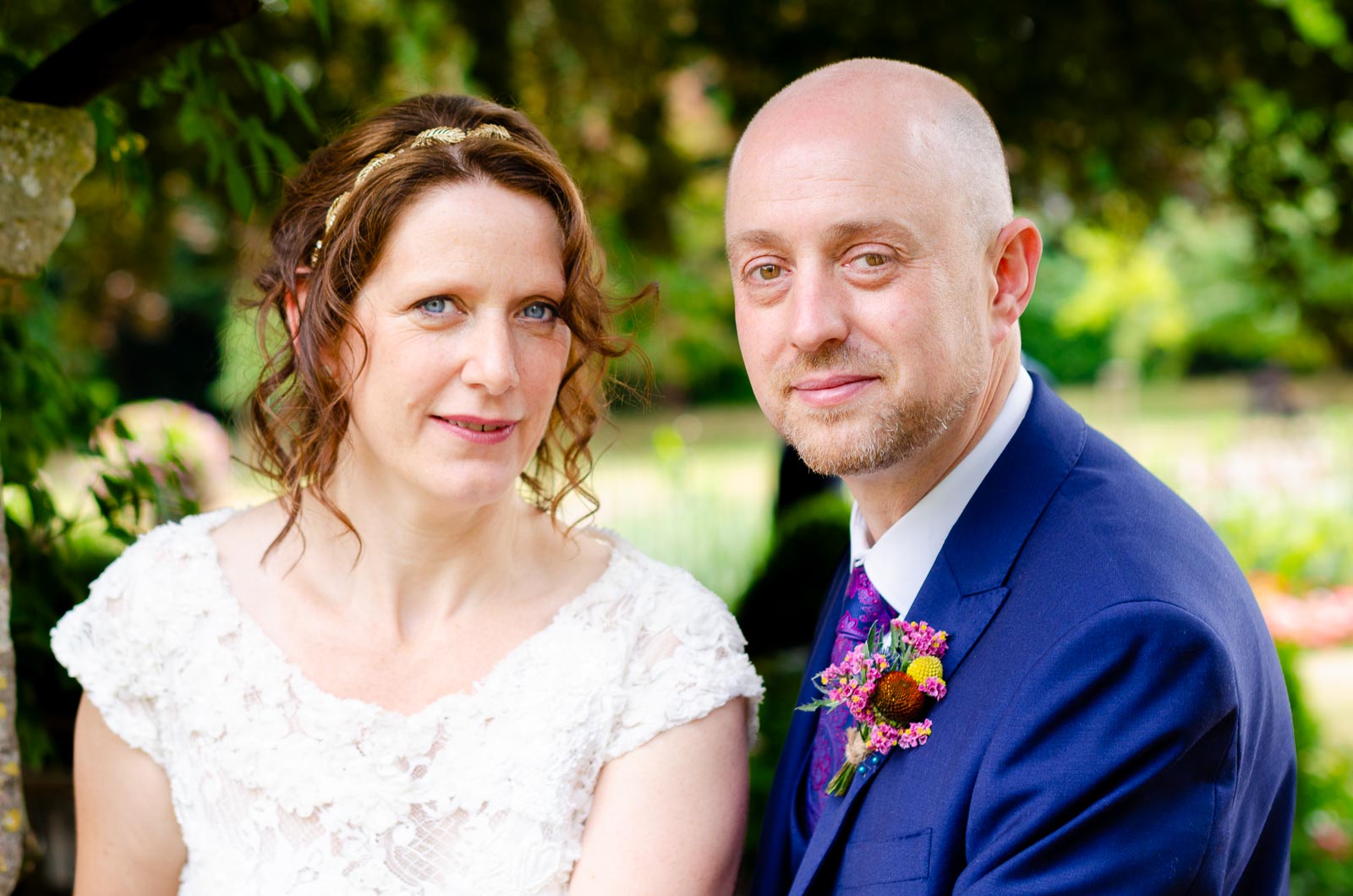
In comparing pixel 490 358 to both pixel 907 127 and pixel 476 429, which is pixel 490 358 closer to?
pixel 476 429

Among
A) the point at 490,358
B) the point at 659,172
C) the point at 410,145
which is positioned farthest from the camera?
the point at 659,172

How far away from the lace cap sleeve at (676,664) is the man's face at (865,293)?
452mm

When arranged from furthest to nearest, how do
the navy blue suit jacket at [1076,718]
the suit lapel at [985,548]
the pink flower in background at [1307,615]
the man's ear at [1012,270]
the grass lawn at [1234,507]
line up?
the pink flower in background at [1307,615] < the grass lawn at [1234,507] < the man's ear at [1012,270] < the suit lapel at [985,548] < the navy blue suit jacket at [1076,718]

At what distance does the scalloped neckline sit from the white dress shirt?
62 cm

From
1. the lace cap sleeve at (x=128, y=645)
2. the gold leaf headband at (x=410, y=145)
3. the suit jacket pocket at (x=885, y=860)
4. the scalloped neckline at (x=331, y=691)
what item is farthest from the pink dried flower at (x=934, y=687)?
the lace cap sleeve at (x=128, y=645)

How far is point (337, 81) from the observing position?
6.53 m

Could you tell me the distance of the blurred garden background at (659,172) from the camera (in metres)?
3.01

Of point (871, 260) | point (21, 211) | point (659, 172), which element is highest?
point (21, 211)

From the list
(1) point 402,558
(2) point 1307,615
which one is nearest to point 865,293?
(1) point 402,558

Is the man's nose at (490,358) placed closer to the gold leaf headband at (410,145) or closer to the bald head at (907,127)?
the gold leaf headband at (410,145)

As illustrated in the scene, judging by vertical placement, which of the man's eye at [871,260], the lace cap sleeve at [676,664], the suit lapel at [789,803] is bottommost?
the suit lapel at [789,803]

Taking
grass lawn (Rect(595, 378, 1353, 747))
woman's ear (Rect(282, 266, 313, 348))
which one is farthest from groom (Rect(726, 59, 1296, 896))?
grass lawn (Rect(595, 378, 1353, 747))

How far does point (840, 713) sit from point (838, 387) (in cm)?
62

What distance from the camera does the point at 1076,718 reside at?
1.82 m
